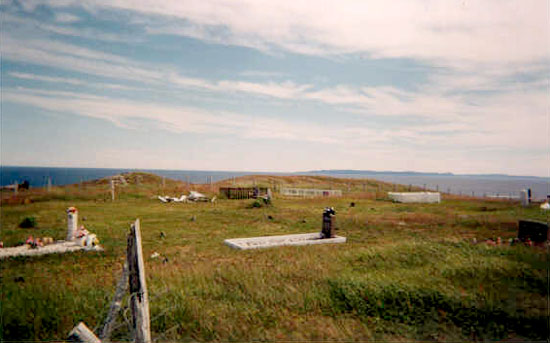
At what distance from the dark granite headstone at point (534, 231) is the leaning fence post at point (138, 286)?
11907 millimetres

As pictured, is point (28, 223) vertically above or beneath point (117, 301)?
beneath

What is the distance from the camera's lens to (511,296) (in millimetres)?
8055

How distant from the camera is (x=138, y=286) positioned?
16.0 ft

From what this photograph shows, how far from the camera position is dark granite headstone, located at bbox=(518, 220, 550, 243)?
11.2 meters

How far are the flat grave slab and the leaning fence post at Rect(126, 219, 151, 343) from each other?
8186 millimetres

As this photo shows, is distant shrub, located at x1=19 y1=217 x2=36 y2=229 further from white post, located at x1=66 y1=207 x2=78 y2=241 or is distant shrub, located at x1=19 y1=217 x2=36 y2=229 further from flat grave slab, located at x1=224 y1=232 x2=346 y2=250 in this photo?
flat grave slab, located at x1=224 y1=232 x2=346 y2=250

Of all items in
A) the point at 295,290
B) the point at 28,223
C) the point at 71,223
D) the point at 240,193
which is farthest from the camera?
the point at 240,193

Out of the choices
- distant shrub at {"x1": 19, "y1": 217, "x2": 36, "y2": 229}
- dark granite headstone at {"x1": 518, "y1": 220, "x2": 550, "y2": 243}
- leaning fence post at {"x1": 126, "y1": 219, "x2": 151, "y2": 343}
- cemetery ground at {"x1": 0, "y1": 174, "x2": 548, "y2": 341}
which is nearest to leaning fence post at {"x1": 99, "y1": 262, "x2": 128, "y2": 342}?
leaning fence post at {"x1": 126, "y1": 219, "x2": 151, "y2": 343}

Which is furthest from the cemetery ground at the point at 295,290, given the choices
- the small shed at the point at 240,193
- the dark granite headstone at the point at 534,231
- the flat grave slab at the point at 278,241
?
the small shed at the point at 240,193

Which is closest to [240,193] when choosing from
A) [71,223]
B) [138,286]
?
[71,223]

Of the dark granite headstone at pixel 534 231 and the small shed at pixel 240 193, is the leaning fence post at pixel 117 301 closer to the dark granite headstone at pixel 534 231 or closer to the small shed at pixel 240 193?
the dark granite headstone at pixel 534 231

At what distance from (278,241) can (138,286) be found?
10.2 metres

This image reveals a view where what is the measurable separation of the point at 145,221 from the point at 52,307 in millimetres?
12261

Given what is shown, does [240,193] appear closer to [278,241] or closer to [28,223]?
[28,223]
